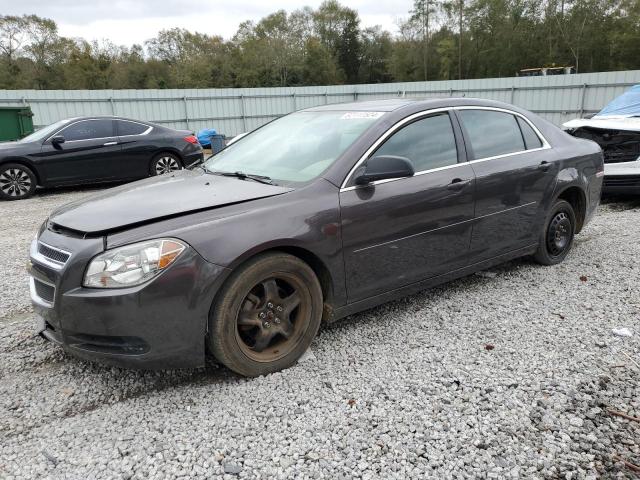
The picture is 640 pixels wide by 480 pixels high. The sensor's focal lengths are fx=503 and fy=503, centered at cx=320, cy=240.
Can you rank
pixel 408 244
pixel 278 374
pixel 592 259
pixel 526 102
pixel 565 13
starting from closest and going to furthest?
1. pixel 278 374
2. pixel 408 244
3. pixel 592 259
4. pixel 526 102
5. pixel 565 13

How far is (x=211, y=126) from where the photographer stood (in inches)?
799

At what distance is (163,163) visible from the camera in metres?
10.8

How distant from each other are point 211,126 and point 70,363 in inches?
714

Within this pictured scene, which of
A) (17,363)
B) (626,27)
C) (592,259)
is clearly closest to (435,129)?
(592,259)

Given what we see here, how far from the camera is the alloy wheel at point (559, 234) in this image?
479 centimetres

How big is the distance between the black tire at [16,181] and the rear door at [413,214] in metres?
8.46

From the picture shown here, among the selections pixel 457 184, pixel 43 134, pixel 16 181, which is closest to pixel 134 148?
pixel 43 134

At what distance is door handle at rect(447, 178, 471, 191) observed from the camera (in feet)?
12.3

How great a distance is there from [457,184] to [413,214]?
53 cm

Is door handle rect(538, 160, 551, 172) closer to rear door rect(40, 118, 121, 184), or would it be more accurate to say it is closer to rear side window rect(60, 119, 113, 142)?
rear door rect(40, 118, 121, 184)

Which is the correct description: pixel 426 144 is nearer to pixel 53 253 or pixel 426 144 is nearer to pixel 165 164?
pixel 53 253

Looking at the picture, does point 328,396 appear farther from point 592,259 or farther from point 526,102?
point 526,102

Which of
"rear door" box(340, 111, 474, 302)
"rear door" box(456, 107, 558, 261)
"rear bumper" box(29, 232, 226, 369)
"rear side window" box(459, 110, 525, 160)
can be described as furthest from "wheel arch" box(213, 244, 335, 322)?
"rear side window" box(459, 110, 525, 160)

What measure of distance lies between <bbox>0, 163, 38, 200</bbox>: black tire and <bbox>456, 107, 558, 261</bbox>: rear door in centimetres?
856
